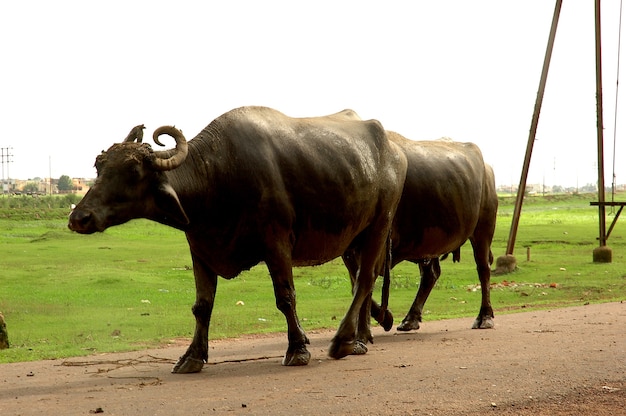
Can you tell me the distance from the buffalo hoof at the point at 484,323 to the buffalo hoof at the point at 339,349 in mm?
3550

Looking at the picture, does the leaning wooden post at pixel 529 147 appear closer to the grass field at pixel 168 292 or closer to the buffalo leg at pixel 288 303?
the grass field at pixel 168 292

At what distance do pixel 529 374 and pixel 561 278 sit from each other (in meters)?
14.2

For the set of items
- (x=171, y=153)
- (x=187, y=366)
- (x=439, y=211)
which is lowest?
(x=187, y=366)

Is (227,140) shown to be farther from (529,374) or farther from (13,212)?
(13,212)

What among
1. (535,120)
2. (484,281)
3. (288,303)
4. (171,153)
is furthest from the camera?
(535,120)

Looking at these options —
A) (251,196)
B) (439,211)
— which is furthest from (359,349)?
(439,211)

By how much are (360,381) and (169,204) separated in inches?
93.8

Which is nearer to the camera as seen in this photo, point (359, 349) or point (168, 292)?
point (359, 349)

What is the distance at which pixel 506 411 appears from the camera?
727 centimetres

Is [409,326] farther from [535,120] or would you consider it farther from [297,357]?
[535,120]

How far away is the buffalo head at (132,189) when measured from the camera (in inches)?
332

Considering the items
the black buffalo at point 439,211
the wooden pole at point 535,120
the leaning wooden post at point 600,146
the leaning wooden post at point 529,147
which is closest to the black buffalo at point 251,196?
the black buffalo at point 439,211

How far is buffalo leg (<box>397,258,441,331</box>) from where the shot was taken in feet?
43.4

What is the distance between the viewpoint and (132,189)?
863cm
